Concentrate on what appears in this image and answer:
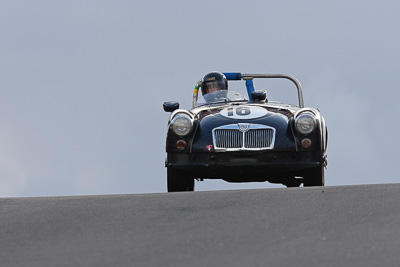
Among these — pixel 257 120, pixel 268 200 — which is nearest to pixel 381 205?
pixel 268 200

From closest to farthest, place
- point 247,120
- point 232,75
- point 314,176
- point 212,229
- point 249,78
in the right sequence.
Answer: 1. point 212,229
2. point 247,120
3. point 314,176
4. point 232,75
5. point 249,78

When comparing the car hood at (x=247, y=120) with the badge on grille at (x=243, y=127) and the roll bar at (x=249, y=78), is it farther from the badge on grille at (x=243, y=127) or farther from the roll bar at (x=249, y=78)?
the roll bar at (x=249, y=78)

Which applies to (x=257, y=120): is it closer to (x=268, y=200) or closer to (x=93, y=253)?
(x=268, y=200)

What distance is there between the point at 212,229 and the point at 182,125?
487 centimetres

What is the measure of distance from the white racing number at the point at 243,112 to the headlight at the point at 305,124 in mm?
499

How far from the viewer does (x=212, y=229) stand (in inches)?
289

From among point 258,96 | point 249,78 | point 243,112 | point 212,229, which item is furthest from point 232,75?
point 212,229

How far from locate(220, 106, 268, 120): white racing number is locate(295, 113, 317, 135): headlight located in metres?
0.50

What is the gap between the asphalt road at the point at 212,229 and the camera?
6.28m

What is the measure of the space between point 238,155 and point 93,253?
533 centimetres

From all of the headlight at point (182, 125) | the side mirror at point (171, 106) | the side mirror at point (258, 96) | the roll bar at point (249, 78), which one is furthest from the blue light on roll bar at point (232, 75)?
the headlight at point (182, 125)

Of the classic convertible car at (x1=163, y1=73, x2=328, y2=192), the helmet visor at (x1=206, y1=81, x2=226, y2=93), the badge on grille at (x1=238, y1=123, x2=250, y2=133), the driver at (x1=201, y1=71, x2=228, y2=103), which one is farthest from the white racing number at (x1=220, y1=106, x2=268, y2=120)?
the helmet visor at (x1=206, y1=81, x2=226, y2=93)

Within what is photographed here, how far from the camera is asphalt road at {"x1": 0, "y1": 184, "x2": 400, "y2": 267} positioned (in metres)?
6.28

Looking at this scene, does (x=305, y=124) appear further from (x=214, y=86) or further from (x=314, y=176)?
(x=214, y=86)
